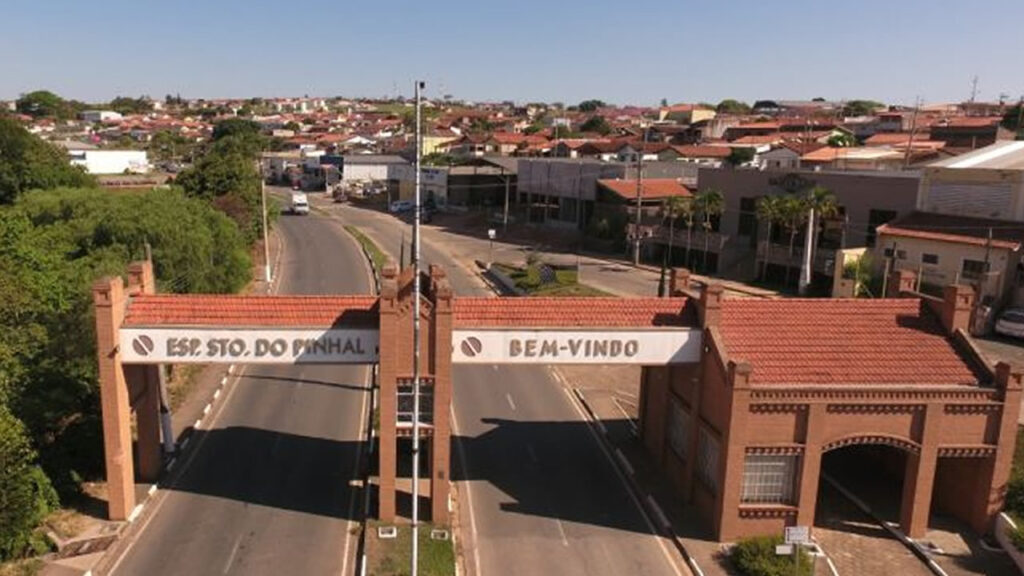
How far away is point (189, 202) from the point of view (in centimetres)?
5878

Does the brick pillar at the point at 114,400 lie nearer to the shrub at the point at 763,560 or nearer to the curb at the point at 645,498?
the curb at the point at 645,498

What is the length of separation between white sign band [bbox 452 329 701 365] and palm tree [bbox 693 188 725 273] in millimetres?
43992


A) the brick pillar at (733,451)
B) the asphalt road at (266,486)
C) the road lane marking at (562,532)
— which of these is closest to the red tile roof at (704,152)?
the asphalt road at (266,486)

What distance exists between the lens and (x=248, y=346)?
91.0ft

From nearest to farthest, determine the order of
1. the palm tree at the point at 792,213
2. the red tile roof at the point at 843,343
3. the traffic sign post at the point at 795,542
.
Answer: the traffic sign post at the point at 795,542 → the red tile roof at the point at 843,343 → the palm tree at the point at 792,213

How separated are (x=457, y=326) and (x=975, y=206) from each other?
44293 mm

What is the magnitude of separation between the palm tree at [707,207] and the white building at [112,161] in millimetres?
109010

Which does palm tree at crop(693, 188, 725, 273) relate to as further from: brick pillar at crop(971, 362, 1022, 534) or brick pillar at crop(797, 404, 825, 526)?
brick pillar at crop(797, 404, 825, 526)

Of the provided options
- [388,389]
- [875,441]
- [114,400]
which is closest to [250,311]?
[114,400]

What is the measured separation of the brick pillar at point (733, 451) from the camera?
85.8 feet

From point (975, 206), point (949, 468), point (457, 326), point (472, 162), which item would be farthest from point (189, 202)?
point (472, 162)

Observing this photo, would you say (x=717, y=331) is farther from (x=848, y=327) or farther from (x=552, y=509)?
(x=552, y=509)

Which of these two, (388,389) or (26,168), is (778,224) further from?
(26,168)

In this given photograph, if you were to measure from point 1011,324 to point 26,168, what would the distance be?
8653 cm
